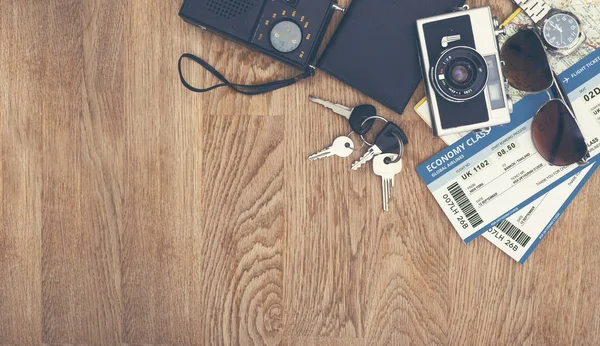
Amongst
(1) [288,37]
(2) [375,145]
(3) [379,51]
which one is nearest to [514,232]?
(2) [375,145]

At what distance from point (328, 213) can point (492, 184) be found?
0.29m

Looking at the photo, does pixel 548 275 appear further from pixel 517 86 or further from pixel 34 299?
pixel 34 299

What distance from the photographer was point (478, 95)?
87cm

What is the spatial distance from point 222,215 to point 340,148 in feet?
0.80

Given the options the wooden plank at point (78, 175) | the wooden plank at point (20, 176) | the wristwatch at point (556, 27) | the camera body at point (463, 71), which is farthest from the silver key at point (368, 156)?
the wooden plank at point (20, 176)

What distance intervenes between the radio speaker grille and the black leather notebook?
0.50 ft

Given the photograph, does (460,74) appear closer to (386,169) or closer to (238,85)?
(386,169)

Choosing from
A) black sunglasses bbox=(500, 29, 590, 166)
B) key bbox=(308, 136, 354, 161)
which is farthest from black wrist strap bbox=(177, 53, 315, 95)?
black sunglasses bbox=(500, 29, 590, 166)

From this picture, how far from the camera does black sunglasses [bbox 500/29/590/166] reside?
88cm

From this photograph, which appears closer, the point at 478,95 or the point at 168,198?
the point at 478,95

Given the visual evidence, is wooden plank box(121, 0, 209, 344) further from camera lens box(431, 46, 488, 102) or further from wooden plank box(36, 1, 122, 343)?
camera lens box(431, 46, 488, 102)

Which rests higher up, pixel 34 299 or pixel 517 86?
pixel 517 86

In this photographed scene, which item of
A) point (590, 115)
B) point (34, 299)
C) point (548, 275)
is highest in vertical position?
point (590, 115)

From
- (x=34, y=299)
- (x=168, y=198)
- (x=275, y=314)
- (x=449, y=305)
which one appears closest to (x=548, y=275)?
(x=449, y=305)
